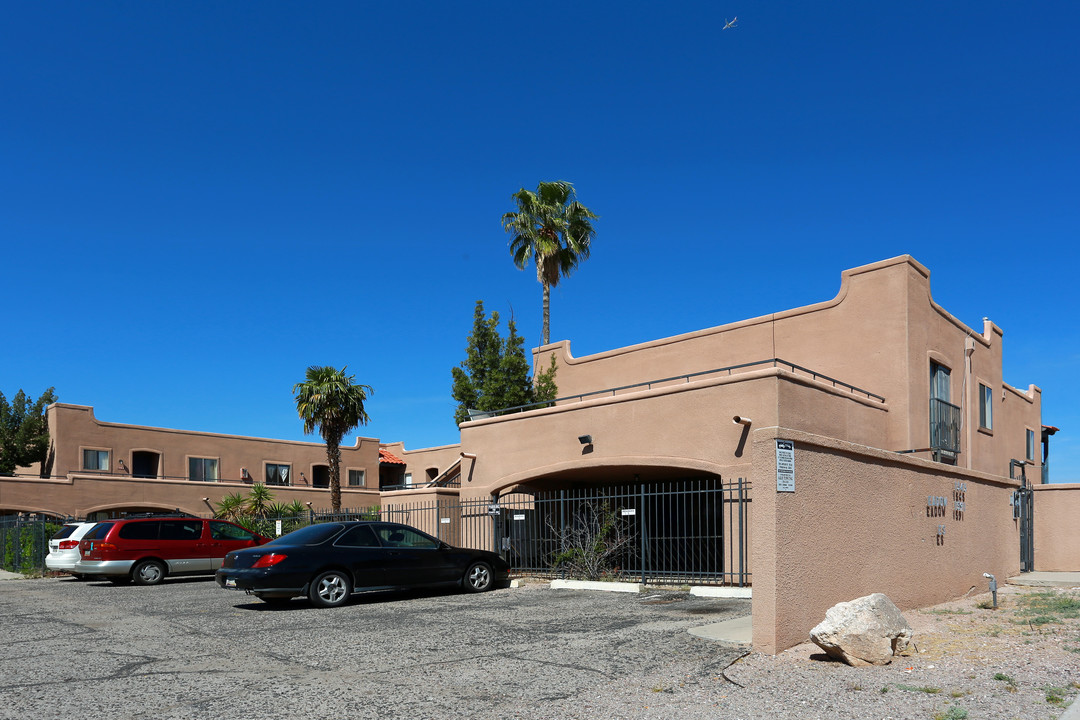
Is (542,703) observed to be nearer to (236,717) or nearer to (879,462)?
(236,717)

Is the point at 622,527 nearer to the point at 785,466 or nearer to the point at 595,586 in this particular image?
the point at 595,586

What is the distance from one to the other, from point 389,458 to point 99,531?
1273 inches

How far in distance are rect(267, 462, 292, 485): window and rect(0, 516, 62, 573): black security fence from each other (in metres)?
17.2

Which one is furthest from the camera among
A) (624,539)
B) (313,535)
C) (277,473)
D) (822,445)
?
(277,473)

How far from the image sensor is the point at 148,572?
20609mm

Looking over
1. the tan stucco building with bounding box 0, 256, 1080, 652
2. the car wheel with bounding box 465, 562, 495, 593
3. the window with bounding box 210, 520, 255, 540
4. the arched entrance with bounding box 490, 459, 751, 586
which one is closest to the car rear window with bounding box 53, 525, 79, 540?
the window with bounding box 210, 520, 255, 540

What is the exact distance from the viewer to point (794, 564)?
9.02 meters

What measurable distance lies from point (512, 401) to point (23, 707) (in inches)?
835

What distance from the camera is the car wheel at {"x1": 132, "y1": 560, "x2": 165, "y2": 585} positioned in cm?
2045

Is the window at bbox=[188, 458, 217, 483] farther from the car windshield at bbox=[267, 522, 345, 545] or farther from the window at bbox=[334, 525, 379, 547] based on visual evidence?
the window at bbox=[334, 525, 379, 547]

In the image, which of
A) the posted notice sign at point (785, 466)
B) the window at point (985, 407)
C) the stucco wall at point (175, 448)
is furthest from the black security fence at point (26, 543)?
the window at point (985, 407)

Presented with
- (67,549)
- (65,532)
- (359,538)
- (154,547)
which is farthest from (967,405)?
(65,532)

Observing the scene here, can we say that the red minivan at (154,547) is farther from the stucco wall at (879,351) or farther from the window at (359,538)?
the stucco wall at (879,351)

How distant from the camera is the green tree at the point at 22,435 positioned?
40.8 meters
